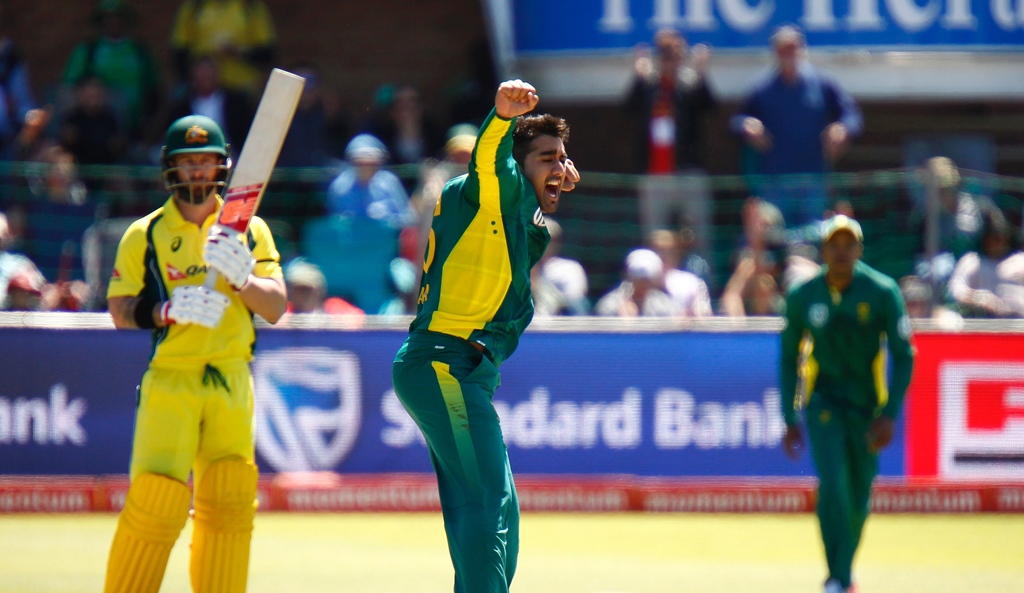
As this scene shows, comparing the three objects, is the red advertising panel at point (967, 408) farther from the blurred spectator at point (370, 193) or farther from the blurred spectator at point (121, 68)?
the blurred spectator at point (121, 68)

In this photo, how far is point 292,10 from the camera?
1592 cm

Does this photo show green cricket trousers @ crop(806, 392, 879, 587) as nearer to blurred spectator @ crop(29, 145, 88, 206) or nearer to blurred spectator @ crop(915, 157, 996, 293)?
blurred spectator @ crop(915, 157, 996, 293)

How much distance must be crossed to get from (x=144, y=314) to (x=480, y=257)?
138 cm

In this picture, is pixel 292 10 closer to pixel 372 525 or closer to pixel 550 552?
pixel 372 525

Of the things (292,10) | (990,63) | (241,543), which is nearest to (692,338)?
(990,63)

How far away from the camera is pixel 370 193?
458 inches

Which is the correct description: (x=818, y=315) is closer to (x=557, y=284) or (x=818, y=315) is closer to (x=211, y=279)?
(x=211, y=279)

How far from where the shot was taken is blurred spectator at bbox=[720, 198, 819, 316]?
11562 millimetres

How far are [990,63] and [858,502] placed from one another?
7.73 metres

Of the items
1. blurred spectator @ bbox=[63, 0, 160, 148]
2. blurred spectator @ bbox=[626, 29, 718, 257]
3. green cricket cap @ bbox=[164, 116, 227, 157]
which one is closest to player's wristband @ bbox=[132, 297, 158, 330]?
green cricket cap @ bbox=[164, 116, 227, 157]

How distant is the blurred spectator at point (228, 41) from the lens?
13.7 m

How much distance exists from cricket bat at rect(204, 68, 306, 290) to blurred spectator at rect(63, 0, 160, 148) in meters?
8.18

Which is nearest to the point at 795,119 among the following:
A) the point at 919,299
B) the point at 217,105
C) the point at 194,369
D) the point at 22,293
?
the point at 919,299

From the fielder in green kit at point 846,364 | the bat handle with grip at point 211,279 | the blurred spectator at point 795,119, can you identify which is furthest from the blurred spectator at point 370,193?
the bat handle with grip at point 211,279
